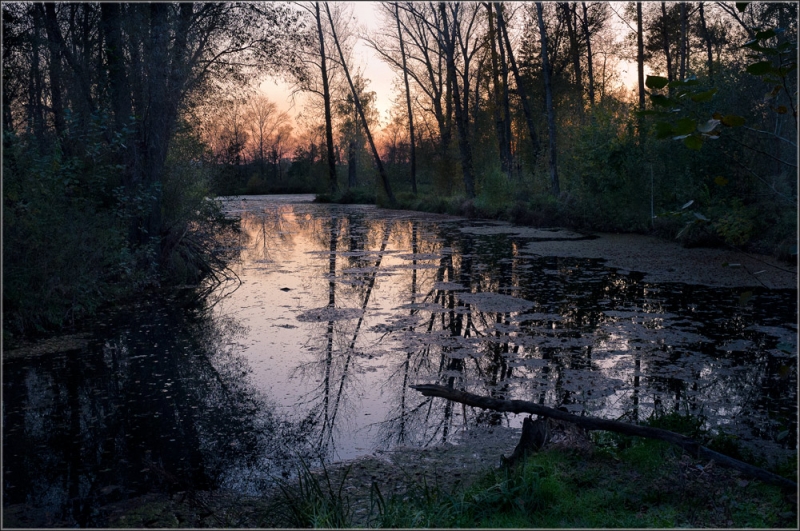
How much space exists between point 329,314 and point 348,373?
2.56 meters

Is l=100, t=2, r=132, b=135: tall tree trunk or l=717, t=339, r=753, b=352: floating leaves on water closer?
l=717, t=339, r=753, b=352: floating leaves on water

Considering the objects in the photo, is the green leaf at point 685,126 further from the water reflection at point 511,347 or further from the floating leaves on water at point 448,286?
the floating leaves on water at point 448,286

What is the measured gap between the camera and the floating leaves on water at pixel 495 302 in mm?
8781

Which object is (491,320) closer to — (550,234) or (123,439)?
(123,439)

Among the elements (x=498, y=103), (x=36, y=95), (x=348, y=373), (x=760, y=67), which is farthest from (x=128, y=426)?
(x=498, y=103)

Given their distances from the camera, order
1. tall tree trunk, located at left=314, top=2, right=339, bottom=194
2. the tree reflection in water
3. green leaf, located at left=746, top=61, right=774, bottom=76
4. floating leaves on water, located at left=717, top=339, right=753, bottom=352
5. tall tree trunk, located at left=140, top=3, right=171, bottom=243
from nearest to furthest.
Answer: green leaf, located at left=746, top=61, right=774, bottom=76
the tree reflection in water
floating leaves on water, located at left=717, top=339, right=753, bottom=352
tall tree trunk, located at left=140, top=3, right=171, bottom=243
tall tree trunk, located at left=314, top=2, right=339, bottom=194

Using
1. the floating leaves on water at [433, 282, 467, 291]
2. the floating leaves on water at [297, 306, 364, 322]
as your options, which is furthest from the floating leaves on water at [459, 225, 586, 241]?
the floating leaves on water at [297, 306, 364, 322]

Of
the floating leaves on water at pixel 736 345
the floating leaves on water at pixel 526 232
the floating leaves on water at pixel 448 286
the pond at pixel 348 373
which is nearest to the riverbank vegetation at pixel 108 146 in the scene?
the pond at pixel 348 373

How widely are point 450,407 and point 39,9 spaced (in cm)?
944

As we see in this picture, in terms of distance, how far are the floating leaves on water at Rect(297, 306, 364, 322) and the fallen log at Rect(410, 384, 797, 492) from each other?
4.73 meters

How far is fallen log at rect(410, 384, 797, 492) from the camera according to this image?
321cm

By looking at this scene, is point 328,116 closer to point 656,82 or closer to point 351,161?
point 351,161

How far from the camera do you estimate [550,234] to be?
58.3 ft

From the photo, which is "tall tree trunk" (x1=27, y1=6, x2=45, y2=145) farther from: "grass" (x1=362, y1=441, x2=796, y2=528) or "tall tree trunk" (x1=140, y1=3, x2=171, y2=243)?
"grass" (x1=362, y1=441, x2=796, y2=528)
